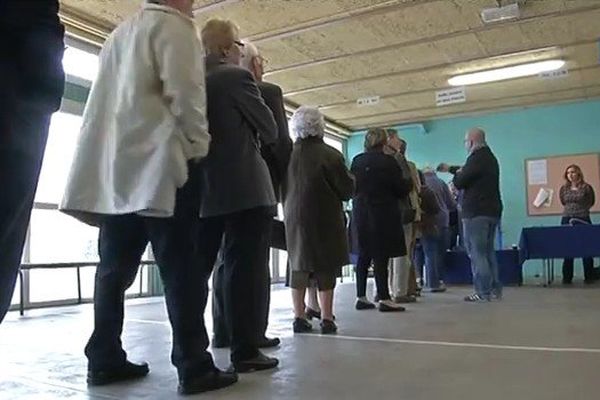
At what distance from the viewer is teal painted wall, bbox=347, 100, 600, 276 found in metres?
9.42

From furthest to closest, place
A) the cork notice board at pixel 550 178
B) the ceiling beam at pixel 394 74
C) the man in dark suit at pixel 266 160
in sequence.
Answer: the cork notice board at pixel 550 178 < the ceiling beam at pixel 394 74 < the man in dark suit at pixel 266 160

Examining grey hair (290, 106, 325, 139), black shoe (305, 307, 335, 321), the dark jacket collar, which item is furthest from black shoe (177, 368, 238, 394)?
black shoe (305, 307, 335, 321)

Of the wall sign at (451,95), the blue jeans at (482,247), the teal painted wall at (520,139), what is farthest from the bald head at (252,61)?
the teal painted wall at (520,139)

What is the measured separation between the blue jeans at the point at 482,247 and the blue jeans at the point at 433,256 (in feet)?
3.19

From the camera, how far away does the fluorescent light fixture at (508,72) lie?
302 inches

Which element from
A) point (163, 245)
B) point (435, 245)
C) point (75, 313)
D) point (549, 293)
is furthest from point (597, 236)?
point (163, 245)

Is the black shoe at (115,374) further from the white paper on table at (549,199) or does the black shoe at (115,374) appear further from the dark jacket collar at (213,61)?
the white paper on table at (549,199)

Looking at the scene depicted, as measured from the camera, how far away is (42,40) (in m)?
0.98

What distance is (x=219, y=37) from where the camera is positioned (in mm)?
2264

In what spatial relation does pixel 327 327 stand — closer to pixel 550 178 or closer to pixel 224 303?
pixel 224 303

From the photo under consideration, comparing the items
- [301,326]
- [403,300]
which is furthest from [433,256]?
[301,326]

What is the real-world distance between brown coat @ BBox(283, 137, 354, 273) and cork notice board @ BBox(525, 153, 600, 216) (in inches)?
286

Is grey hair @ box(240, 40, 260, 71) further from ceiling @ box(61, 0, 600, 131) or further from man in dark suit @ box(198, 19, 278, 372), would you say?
ceiling @ box(61, 0, 600, 131)

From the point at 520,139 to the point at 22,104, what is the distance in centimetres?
977
